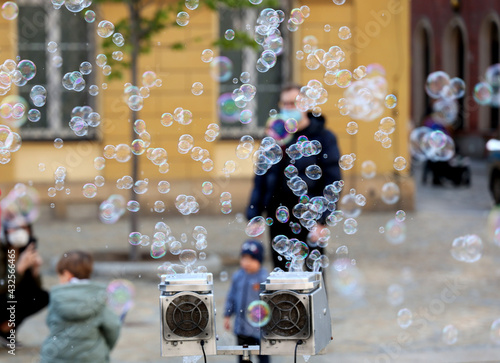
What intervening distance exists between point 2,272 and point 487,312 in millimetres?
3367

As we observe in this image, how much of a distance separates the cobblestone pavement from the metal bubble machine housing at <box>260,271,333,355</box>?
2.18 metres

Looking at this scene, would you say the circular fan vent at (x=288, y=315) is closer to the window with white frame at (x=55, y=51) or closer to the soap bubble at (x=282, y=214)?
the soap bubble at (x=282, y=214)

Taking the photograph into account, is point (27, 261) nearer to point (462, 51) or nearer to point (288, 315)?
point (288, 315)

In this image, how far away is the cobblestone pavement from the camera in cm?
544

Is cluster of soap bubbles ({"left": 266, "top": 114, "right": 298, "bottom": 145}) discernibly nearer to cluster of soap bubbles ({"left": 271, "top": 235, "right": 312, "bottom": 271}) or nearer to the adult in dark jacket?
the adult in dark jacket

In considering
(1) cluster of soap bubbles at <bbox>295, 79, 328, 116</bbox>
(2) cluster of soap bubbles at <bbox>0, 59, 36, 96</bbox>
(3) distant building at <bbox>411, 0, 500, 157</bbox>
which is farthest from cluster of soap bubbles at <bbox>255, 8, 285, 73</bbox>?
(3) distant building at <bbox>411, 0, 500, 157</bbox>

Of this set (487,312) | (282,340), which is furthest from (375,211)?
(282,340)

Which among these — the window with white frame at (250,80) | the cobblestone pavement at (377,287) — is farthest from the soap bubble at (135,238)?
the window with white frame at (250,80)

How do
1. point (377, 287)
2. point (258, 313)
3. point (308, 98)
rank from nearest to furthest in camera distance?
point (258, 313)
point (308, 98)
point (377, 287)

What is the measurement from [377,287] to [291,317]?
470cm

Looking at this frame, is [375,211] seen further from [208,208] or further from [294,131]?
[294,131]

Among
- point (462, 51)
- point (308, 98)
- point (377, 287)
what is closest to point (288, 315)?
point (308, 98)

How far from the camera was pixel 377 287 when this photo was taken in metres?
7.53

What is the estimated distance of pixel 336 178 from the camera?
185 inches
